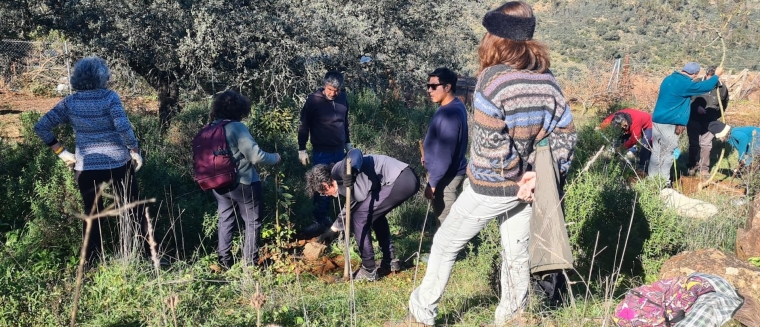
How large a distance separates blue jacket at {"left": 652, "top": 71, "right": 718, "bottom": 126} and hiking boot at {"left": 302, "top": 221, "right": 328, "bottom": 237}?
4.17 metres

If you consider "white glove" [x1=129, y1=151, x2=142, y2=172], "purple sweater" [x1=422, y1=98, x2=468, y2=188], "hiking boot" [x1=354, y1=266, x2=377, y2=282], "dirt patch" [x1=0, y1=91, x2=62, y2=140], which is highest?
"purple sweater" [x1=422, y1=98, x2=468, y2=188]

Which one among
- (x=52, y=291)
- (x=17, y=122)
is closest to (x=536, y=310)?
(x=52, y=291)

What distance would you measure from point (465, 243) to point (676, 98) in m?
4.92

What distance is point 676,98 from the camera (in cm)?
681

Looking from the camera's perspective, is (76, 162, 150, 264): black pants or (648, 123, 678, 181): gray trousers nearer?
(76, 162, 150, 264): black pants

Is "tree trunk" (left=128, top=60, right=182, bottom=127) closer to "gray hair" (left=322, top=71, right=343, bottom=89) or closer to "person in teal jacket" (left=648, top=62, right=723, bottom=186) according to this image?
"gray hair" (left=322, top=71, right=343, bottom=89)

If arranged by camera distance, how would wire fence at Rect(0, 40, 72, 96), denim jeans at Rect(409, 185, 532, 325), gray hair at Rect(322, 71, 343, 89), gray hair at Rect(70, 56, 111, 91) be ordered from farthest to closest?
wire fence at Rect(0, 40, 72, 96), gray hair at Rect(322, 71, 343, 89), gray hair at Rect(70, 56, 111, 91), denim jeans at Rect(409, 185, 532, 325)

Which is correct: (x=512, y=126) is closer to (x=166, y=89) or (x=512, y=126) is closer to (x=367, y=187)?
(x=367, y=187)

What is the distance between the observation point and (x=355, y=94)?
977 centimetres

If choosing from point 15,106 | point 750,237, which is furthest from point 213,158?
point 15,106

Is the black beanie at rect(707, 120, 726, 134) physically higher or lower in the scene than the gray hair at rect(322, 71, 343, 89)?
lower

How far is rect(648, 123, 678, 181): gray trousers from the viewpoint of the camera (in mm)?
6840

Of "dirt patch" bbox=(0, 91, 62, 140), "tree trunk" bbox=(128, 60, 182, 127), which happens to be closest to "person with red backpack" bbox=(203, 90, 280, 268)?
"tree trunk" bbox=(128, 60, 182, 127)

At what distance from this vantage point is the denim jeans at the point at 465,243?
2.97 metres
